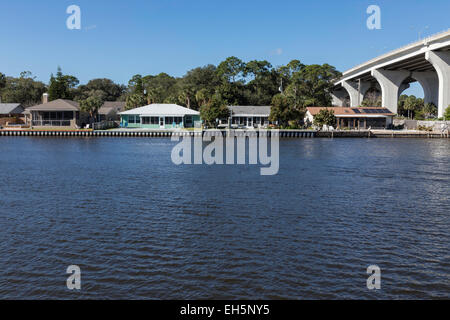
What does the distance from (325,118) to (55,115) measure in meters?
54.9

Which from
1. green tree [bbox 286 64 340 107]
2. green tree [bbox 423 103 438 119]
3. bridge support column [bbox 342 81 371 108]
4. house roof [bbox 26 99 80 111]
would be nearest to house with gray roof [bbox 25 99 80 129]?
house roof [bbox 26 99 80 111]

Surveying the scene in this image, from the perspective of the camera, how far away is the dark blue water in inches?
488

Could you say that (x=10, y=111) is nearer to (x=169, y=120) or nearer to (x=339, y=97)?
(x=169, y=120)

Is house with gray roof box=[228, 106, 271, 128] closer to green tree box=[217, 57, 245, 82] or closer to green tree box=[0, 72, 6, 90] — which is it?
green tree box=[217, 57, 245, 82]

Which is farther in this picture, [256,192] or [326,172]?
[326,172]

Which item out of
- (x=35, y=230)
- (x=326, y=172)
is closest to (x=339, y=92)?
(x=326, y=172)

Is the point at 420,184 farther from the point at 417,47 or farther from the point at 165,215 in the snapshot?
the point at 417,47

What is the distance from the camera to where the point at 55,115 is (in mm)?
83938

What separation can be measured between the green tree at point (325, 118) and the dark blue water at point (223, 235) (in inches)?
1994

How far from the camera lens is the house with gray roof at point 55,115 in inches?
3236

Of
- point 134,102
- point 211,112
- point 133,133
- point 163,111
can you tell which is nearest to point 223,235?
point 133,133

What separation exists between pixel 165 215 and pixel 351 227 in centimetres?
867

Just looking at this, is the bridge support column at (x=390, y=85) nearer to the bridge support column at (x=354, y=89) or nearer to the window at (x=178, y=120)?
the bridge support column at (x=354, y=89)

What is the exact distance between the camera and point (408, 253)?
14945 millimetres
